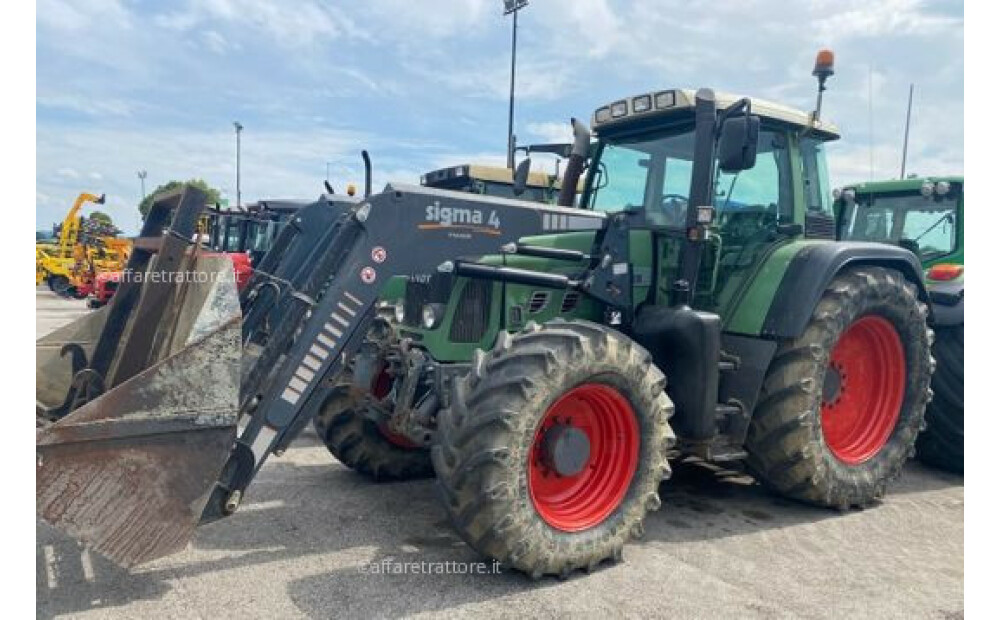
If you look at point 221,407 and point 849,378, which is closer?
point 221,407

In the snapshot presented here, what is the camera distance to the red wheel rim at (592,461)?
4023 mm

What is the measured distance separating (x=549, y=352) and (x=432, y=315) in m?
1.07

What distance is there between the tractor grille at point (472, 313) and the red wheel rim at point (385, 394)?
31.0 inches

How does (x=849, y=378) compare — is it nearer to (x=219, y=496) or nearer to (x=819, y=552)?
(x=819, y=552)

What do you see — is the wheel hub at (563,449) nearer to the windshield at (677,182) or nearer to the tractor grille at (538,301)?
the tractor grille at (538,301)

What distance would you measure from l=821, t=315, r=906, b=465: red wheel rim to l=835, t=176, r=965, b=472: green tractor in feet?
3.14

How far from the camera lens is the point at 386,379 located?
528cm

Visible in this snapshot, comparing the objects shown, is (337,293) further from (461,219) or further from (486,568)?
(486,568)

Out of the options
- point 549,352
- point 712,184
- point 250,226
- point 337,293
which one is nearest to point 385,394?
point 337,293

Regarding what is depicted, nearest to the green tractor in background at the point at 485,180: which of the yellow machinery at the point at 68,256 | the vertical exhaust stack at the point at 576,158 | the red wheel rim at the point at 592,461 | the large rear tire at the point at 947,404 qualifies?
the vertical exhaust stack at the point at 576,158

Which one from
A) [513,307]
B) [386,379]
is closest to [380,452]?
[386,379]

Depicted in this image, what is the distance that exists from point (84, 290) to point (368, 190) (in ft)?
72.7

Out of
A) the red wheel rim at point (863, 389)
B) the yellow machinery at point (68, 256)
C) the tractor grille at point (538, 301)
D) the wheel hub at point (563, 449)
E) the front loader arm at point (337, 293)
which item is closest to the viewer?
the front loader arm at point (337, 293)

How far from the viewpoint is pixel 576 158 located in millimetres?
5578
